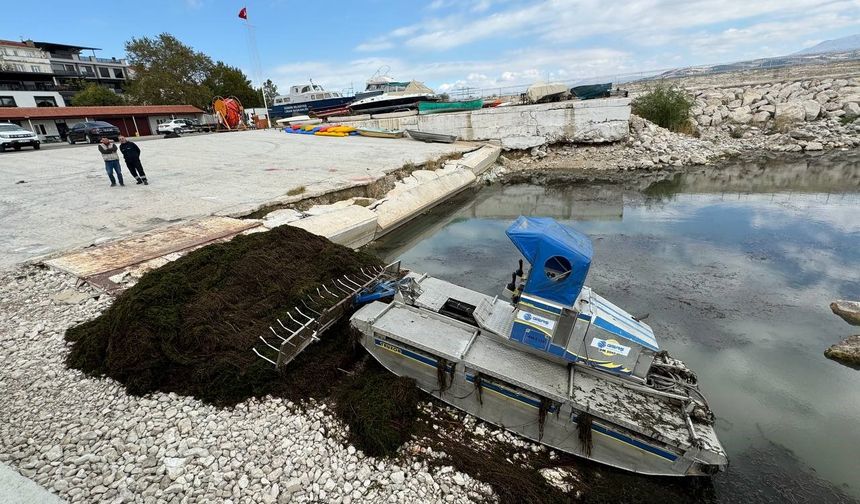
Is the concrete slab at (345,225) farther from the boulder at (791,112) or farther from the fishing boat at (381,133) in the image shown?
the boulder at (791,112)

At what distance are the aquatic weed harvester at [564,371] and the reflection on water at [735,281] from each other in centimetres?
61

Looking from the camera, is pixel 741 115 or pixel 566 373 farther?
pixel 741 115

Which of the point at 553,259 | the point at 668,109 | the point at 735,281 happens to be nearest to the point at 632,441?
the point at 553,259

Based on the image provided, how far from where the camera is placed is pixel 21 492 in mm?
3287

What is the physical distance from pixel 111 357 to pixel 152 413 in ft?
3.57

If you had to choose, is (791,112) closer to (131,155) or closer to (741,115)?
(741,115)

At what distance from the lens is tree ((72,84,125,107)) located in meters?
43.2

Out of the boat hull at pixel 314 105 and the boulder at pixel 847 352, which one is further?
the boat hull at pixel 314 105

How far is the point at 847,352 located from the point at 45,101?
6051 centimetres

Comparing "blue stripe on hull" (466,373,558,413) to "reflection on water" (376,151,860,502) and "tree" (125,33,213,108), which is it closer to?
"reflection on water" (376,151,860,502)

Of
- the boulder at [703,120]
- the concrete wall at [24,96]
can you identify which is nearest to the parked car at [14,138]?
the concrete wall at [24,96]

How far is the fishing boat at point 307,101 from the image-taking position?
36781 millimetres

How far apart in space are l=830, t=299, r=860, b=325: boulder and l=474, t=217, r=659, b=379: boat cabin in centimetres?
624

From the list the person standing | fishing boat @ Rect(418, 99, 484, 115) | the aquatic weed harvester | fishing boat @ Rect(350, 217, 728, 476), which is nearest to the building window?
fishing boat @ Rect(418, 99, 484, 115)
